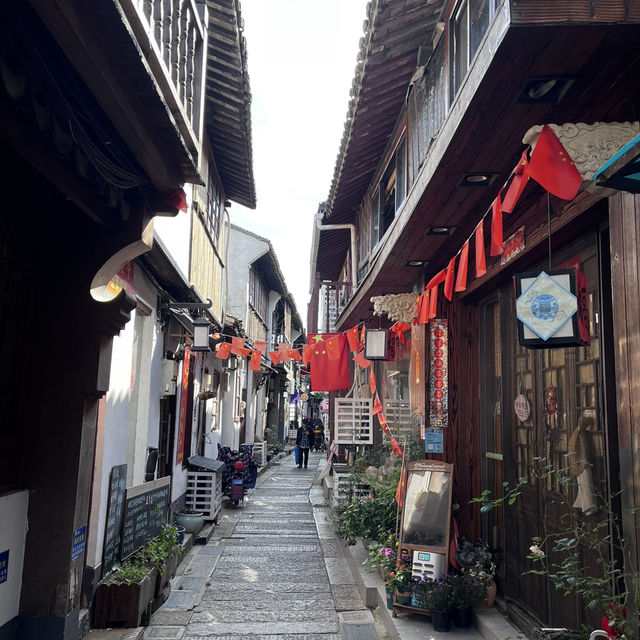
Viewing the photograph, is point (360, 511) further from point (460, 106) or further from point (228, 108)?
point (228, 108)

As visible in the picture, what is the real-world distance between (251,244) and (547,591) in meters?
16.7

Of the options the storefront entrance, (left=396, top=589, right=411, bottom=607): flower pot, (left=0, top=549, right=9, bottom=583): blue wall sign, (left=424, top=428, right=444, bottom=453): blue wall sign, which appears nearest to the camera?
the storefront entrance

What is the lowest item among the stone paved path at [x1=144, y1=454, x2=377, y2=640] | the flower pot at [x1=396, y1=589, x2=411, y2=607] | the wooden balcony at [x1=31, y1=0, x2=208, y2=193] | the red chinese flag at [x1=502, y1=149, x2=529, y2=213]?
the stone paved path at [x1=144, y1=454, x2=377, y2=640]

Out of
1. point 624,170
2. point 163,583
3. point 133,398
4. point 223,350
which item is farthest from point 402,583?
point 223,350

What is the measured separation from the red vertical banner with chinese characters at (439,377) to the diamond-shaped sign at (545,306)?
3.41 m

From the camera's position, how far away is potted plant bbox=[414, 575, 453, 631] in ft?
18.6

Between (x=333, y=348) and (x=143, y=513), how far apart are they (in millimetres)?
6369

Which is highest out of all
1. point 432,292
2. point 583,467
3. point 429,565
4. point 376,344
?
point 432,292

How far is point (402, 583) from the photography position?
6047 mm

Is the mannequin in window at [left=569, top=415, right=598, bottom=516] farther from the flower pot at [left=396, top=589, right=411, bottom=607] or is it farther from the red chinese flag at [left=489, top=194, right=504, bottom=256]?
the flower pot at [left=396, top=589, right=411, bottom=607]

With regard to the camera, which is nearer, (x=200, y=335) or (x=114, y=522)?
(x=114, y=522)

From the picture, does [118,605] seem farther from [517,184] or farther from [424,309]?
[517,184]

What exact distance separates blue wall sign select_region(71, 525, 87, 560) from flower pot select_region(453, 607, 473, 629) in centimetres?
360

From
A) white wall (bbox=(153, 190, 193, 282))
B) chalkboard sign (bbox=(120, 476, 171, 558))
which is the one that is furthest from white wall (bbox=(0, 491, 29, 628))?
white wall (bbox=(153, 190, 193, 282))
